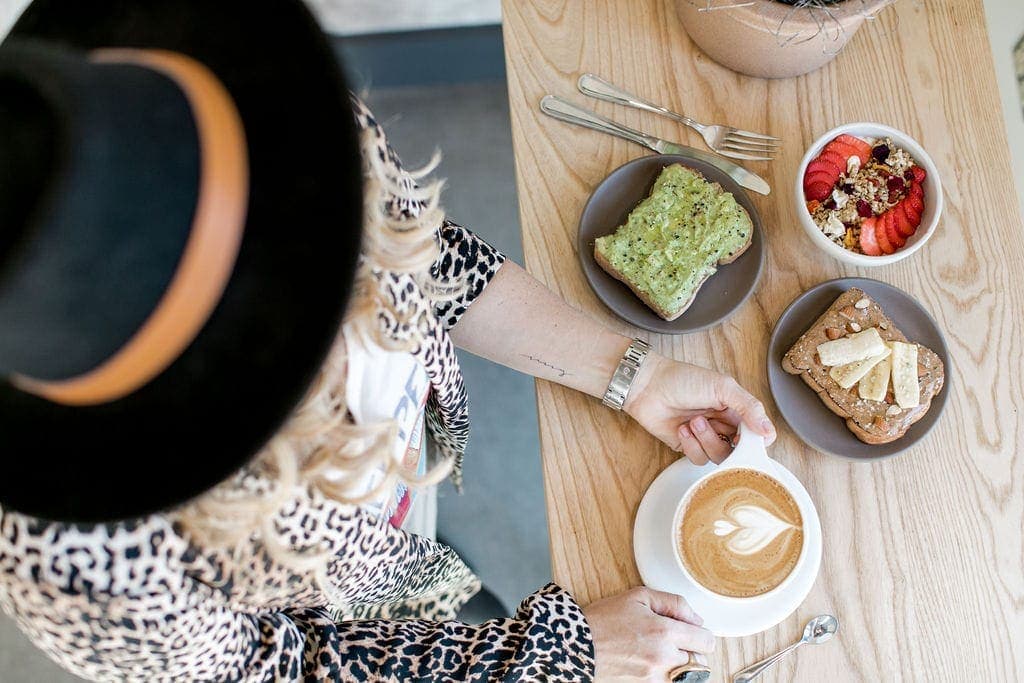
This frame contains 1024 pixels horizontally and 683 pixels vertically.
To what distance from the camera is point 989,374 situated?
100cm

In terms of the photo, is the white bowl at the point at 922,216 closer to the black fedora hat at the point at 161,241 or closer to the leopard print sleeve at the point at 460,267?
the leopard print sleeve at the point at 460,267

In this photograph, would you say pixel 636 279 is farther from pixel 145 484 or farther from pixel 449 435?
pixel 145 484

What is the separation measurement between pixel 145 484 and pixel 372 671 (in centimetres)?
46

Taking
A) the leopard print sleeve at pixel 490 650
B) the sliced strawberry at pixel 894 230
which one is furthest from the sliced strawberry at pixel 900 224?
the leopard print sleeve at pixel 490 650

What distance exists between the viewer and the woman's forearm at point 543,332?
97 centimetres

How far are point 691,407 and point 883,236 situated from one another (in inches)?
13.3

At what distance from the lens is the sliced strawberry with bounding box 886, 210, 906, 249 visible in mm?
978

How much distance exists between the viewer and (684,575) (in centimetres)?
93

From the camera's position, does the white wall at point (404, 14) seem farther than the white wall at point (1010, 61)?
Yes

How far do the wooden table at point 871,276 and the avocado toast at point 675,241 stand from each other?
0.07 metres

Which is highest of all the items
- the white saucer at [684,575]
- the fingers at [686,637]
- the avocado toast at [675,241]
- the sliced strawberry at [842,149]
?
the sliced strawberry at [842,149]

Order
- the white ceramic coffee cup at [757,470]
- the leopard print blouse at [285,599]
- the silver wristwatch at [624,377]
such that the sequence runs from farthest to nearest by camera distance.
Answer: the silver wristwatch at [624,377]
the white ceramic coffee cup at [757,470]
the leopard print blouse at [285,599]

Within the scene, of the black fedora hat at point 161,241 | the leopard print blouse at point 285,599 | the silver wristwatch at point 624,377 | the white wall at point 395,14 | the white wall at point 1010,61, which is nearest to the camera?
the black fedora hat at point 161,241

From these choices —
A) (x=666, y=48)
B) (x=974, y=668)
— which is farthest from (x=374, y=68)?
(x=974, y=668)
